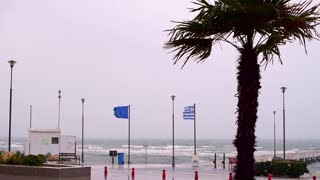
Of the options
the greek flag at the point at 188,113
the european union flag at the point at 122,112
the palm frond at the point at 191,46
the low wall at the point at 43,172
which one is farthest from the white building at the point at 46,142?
the palm frond at the point at 191,46

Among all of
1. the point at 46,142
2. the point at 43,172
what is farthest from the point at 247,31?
the point at 46,142

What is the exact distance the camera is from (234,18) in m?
11.1

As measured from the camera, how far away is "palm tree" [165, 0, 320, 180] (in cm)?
1083

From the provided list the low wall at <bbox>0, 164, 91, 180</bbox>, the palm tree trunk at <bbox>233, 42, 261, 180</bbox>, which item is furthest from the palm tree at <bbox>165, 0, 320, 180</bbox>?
the low wall at <bbox>0, 164, 91, 180</bbox>

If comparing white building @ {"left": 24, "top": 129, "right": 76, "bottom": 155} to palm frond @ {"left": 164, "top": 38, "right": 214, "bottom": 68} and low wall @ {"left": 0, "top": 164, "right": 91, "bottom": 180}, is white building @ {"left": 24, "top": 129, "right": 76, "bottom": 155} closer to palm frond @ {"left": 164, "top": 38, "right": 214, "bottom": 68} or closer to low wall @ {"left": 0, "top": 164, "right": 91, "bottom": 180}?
low wall @ {"left": 0, "top": 164, "right": 91, "bottom": 180}

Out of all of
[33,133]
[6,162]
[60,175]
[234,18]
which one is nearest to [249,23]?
[234,18]

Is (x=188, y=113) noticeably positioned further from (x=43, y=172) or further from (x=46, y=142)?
(x=43, y=172)

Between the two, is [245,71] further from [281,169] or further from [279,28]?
[281,169]

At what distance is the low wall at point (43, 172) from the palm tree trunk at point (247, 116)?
390 inches

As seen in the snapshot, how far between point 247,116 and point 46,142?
119 feet

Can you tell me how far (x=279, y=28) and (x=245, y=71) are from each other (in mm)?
1089

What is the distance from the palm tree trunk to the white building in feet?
117

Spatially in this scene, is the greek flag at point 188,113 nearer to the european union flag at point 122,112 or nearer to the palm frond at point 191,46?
the european union flag at point 122,112

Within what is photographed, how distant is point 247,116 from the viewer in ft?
36.0
